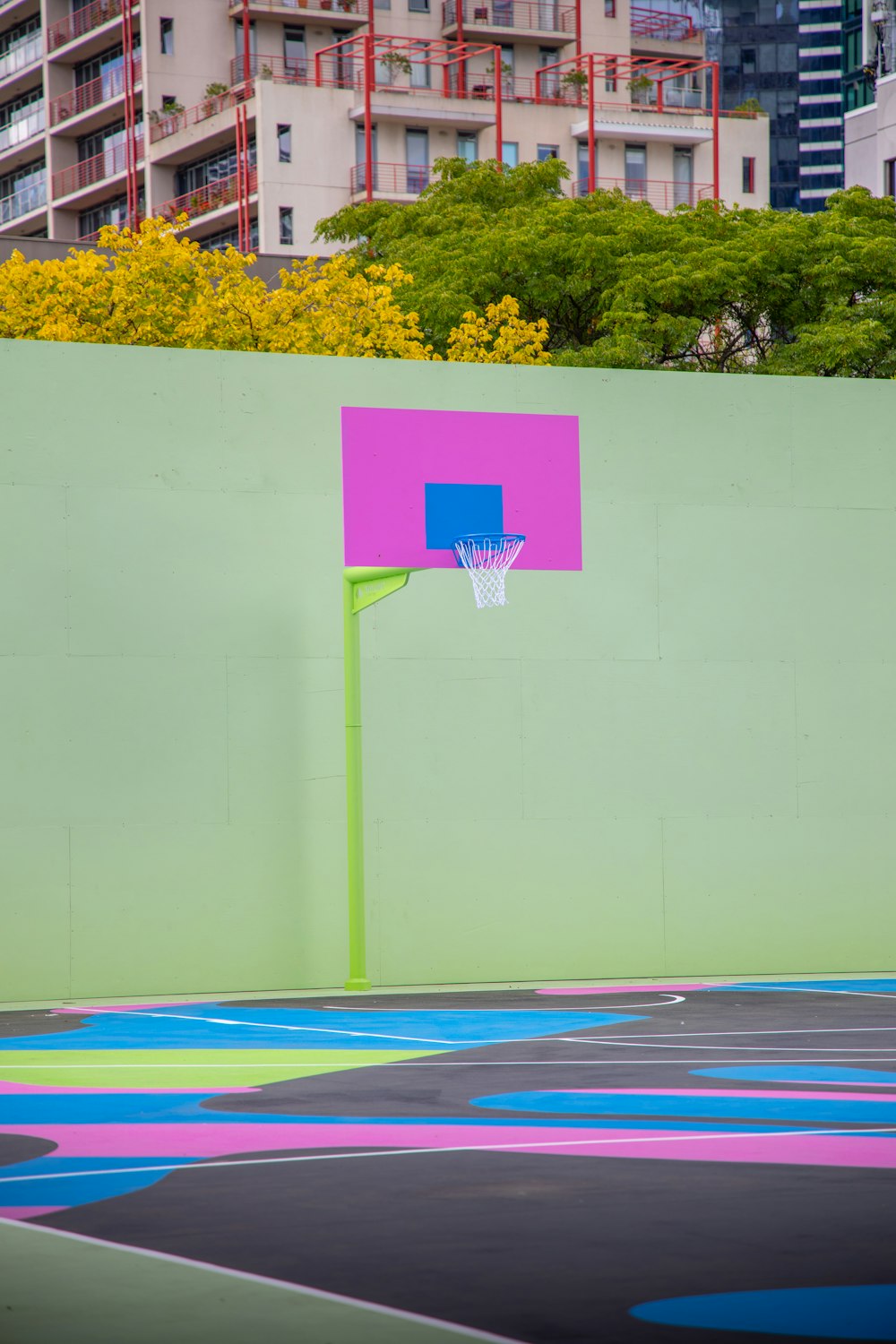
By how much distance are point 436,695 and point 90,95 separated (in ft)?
189

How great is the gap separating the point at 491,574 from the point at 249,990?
3.80m

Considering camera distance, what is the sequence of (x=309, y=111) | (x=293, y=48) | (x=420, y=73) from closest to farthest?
(x=309, y=111), (x=293, y=48), (x=420, y=73)

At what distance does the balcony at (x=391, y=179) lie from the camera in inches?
2518

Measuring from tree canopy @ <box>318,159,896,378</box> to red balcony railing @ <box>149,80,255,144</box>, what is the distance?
1034 inches

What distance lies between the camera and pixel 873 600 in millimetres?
17391

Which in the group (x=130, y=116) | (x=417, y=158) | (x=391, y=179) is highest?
(x=130, y=116)

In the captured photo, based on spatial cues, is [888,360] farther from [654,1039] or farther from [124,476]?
[654,1039]

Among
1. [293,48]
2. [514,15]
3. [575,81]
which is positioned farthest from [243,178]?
[514,15]

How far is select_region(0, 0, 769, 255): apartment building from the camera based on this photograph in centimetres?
6306

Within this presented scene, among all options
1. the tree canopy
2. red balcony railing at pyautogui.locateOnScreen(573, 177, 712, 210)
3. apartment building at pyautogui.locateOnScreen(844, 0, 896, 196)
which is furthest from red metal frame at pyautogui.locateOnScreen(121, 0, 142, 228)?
the tree canopy

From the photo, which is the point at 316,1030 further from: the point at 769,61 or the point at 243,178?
the point at 769,61

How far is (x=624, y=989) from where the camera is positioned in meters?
15.7

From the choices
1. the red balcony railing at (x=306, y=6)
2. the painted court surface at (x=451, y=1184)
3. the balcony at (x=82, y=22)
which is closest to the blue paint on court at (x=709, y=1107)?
the painted court surface at (x=451, y=1184)

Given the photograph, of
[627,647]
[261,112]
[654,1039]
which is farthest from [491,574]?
[261,112]
